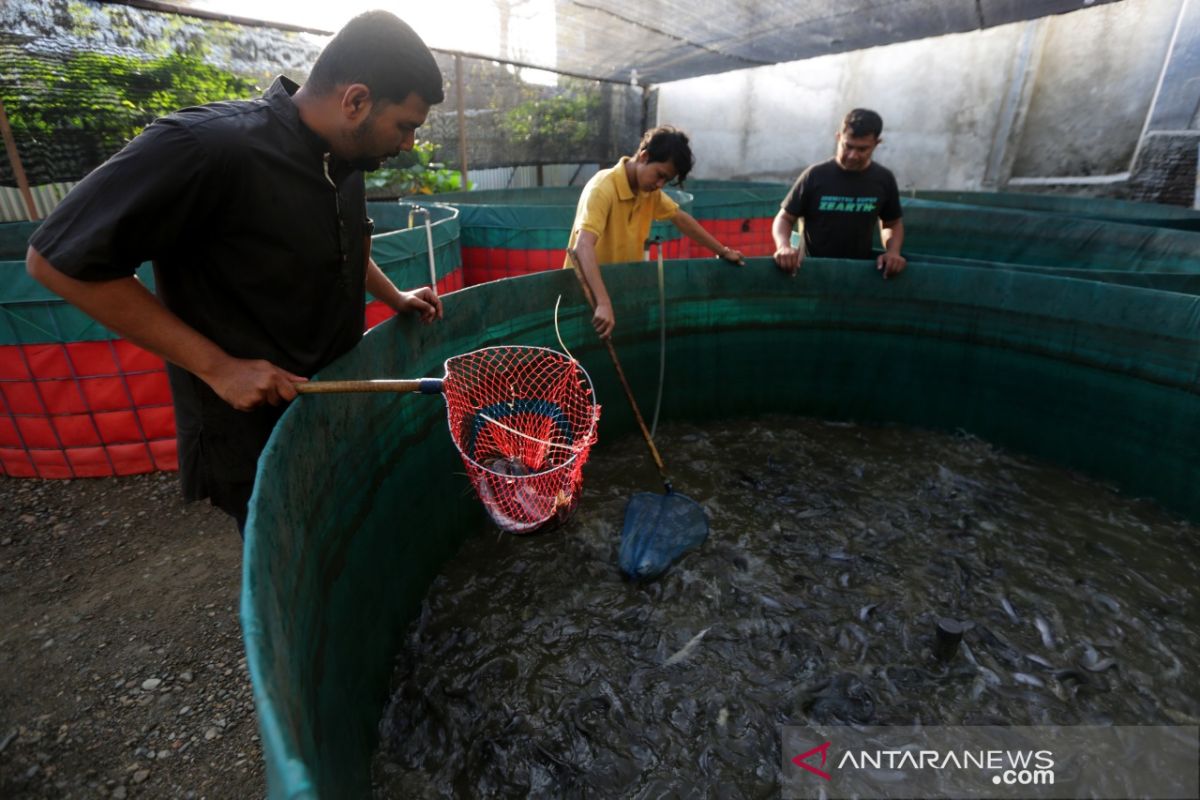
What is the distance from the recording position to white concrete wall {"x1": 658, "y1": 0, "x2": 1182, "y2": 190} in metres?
8.84

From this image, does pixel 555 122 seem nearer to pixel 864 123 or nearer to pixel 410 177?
pixel 410 177

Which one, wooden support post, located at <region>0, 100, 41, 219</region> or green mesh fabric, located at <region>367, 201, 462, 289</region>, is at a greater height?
wooden support post, located at <region>0, 100, 41, 219</region>

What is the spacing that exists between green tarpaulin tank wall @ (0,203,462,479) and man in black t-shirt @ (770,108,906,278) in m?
4.44

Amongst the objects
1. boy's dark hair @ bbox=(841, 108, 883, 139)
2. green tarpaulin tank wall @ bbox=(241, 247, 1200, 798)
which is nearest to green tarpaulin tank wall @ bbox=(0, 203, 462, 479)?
green tarpaulin tank wall @ bbox=(241, 247, 1200, 798)

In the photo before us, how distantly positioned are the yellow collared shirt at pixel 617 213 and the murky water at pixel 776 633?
1653 millimetres

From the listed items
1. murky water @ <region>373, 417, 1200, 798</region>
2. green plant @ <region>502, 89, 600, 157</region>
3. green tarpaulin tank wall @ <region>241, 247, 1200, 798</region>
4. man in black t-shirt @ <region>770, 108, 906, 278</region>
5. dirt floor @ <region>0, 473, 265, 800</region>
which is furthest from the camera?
green plant @ <region>502, 89, 600, 157</region>

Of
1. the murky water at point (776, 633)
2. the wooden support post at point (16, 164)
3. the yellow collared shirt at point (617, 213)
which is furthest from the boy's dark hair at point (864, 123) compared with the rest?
the wooden support post at point (16, 164)

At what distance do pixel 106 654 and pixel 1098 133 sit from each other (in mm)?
13185

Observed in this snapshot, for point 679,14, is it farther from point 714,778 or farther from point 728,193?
point 714,778

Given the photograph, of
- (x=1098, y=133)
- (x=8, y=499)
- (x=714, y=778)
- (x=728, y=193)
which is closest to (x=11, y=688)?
(x=8, y=499)

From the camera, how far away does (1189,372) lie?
3.46 meters

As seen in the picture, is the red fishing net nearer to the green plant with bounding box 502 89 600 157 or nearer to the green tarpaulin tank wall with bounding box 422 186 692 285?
the green tarpaulin tank wall with bounding box 422 186 692 285

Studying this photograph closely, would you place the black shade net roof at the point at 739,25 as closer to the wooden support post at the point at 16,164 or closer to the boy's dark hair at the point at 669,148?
the wooden support post at the point at 16,164

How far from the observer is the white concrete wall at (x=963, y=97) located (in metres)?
8.84
